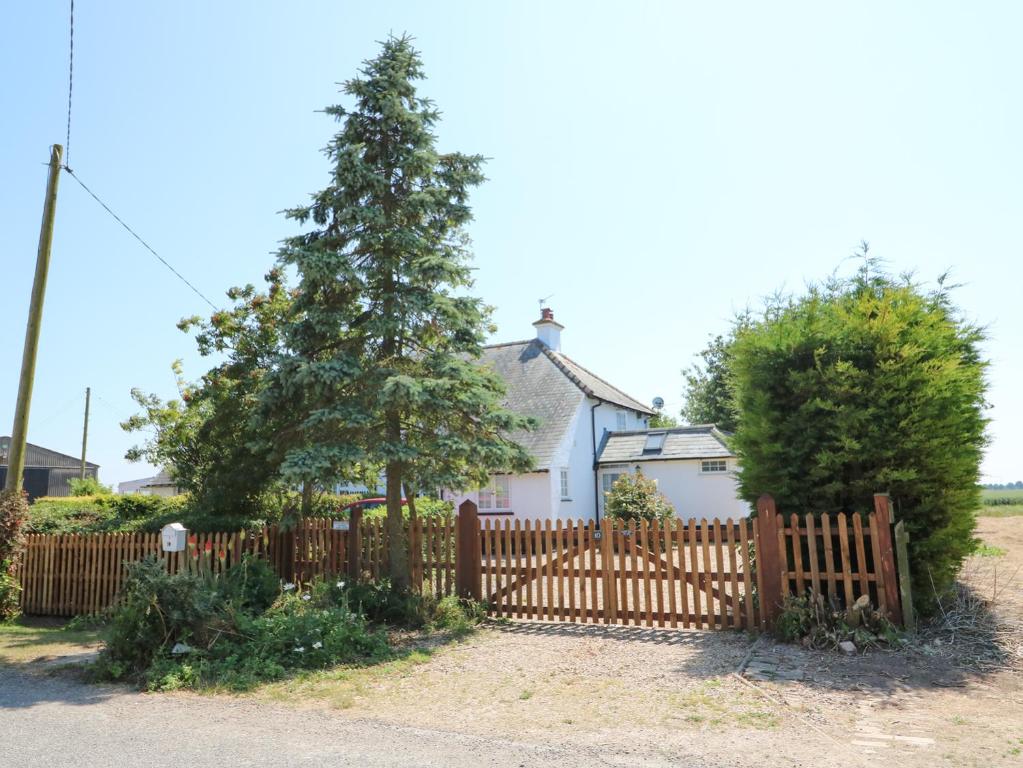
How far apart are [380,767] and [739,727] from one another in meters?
2.78

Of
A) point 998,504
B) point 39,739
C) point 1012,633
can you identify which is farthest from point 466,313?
point 998,504

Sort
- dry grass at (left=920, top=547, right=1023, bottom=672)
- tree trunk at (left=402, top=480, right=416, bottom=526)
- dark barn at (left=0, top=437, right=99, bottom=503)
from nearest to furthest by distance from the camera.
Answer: dry grass at (left=920, top=547, right=1023, bottom=672)
tree trunk at (left=402, top=480, right=416, bottom=526)
dark barn at (left=0, top=437, right=99, bottom=503)

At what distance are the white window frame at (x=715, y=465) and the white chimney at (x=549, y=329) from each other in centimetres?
807

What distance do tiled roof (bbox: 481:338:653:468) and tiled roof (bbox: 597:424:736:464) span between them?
1618 millimetres

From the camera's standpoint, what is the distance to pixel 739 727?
5.60 m

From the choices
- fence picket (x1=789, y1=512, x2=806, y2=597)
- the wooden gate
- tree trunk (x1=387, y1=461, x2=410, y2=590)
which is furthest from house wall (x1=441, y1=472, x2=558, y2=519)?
fence picket (x1=789, y1=512, x2=806, y2=597)

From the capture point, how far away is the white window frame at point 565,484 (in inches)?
914

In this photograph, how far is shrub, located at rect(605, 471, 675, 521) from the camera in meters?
20.1

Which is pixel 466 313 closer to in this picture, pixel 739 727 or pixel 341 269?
pixel 341 269

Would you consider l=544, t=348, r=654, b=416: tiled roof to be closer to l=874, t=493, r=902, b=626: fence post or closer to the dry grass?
the dry grass

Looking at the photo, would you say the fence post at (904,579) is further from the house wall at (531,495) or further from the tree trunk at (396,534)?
the house wall at (531,495)

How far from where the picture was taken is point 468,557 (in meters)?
10.7

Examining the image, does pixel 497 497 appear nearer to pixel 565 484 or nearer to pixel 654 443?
pixel 565 484

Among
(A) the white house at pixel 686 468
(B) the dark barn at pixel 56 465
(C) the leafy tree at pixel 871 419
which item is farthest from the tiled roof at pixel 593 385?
(B) the dark barn at pixel 56 465
